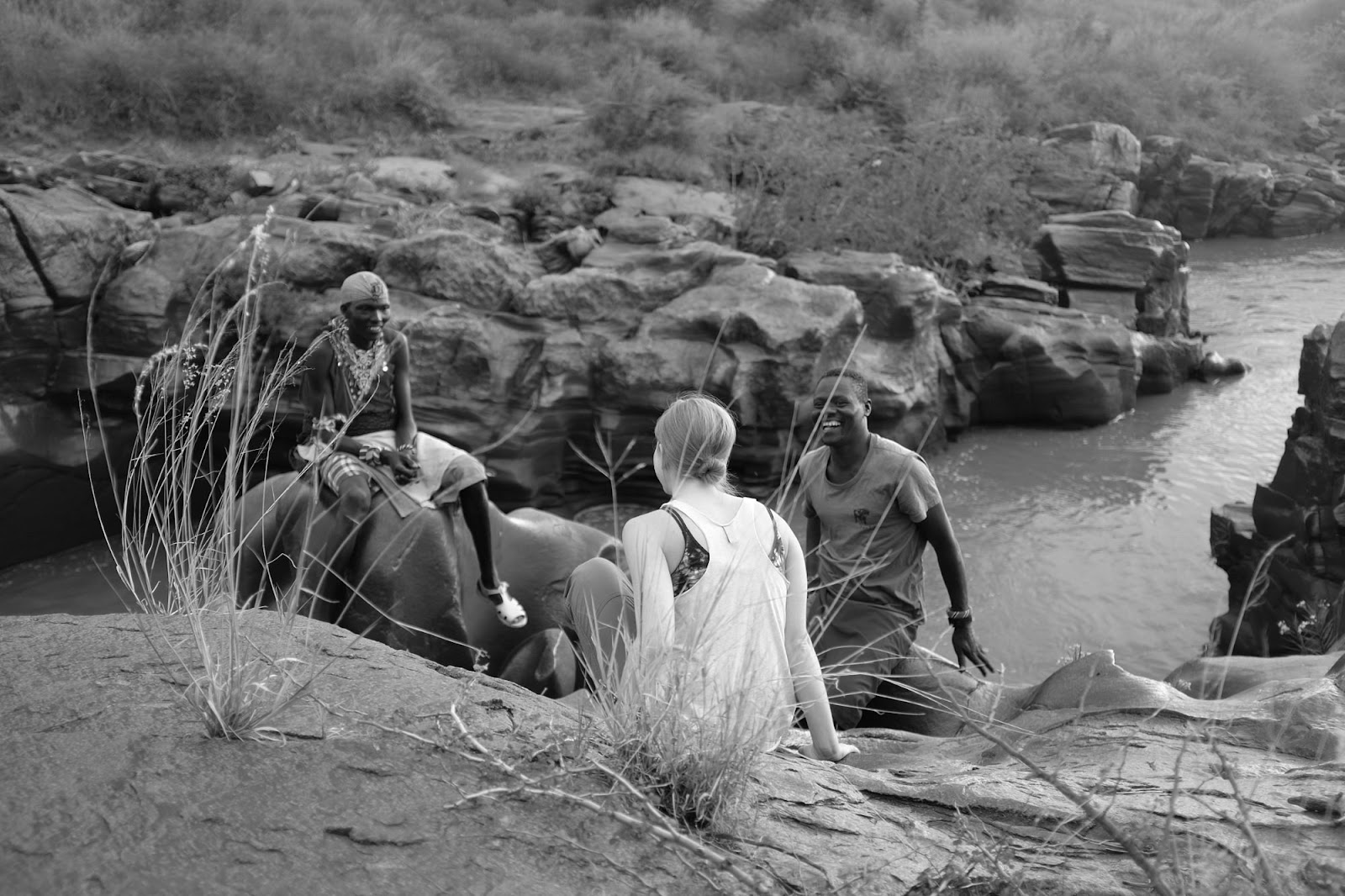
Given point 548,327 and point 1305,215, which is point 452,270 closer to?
point 548,327

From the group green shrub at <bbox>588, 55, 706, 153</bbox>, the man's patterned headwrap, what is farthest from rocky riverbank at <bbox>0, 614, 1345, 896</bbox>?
green shrub at <bbox>588, 55, 706, 153</bbox>

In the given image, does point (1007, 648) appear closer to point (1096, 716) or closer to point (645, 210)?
point (1096, 716)

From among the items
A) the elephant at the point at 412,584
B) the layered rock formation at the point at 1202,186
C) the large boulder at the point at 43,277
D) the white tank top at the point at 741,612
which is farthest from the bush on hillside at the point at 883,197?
the white tank top at the point at 741,612

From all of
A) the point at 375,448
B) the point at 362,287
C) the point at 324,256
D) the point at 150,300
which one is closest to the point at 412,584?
the point at 375,448

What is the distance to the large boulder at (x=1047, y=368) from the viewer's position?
1156 cm

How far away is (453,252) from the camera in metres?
9.58

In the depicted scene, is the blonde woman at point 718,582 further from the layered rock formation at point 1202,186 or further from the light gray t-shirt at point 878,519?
Result: the layered rock formation at point 1202,186

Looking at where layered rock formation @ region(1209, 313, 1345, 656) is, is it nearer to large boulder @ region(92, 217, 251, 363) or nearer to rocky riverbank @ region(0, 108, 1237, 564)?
rocky riverbank @ region(0, 108, 1237, 564)

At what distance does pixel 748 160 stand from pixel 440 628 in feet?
36.5

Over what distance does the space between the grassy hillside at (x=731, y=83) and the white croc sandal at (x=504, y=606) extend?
7668 millimetres

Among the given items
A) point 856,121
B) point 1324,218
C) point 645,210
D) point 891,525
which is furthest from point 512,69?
point 891,525

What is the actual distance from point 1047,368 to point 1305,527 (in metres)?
5.34

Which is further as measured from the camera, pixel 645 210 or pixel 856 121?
pixel 856 121

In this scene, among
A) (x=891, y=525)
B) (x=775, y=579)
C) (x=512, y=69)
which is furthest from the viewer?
(x=512, y=69)
